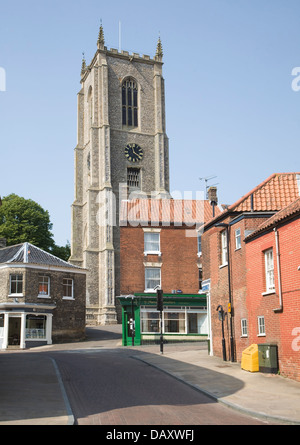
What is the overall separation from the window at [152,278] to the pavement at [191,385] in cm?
1775

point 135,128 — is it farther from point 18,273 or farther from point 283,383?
point 283,383

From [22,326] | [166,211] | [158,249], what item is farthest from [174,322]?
[22,326]

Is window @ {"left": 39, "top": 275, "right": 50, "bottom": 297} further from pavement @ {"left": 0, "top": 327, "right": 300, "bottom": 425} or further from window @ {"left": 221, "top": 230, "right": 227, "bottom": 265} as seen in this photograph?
window @ {"left": 221, "top": 230, "right": 227, "bottom": 265}

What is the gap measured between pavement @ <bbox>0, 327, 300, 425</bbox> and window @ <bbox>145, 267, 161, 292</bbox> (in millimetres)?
17753

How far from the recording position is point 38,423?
1087 centimetres

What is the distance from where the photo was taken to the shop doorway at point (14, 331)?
130 ft

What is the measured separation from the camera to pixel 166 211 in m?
42.8

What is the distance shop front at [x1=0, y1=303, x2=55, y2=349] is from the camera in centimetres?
3941

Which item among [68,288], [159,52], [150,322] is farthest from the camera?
[159,52]

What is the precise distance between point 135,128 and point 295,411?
62.1 metres

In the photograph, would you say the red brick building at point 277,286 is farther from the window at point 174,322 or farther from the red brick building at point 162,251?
the red brick building at point 162,251

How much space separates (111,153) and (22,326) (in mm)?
33460

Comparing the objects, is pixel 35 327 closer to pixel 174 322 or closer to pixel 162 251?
pixel 174 322

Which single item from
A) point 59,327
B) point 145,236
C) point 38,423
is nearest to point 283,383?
point 38,423
